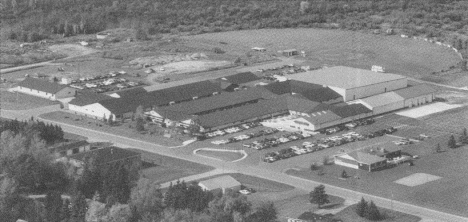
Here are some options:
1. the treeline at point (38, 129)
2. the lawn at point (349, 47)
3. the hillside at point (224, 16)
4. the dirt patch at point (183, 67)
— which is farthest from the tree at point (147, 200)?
the hillside at point (224, 16)

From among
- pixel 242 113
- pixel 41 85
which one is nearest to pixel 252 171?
pixel 242 113

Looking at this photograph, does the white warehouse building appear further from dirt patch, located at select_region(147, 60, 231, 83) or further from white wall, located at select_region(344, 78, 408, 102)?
dirt patch, located at select_region(147, 60, 231, 83)

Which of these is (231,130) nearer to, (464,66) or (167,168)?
(167,168)

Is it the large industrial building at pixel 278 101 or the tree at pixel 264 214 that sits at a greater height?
the tree at pixel 264 214

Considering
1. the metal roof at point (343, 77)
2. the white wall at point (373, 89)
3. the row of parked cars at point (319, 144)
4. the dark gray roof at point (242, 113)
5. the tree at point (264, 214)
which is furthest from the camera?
the metal roof at point (343, 77)

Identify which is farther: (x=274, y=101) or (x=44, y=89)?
(x=44, y=89)

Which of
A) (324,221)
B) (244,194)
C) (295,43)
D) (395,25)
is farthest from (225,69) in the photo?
(324,221)

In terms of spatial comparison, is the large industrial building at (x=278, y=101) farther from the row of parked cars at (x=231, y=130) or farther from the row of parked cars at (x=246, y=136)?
the row of parked cars at (x=246, y=136)

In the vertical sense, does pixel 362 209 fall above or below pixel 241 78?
above
